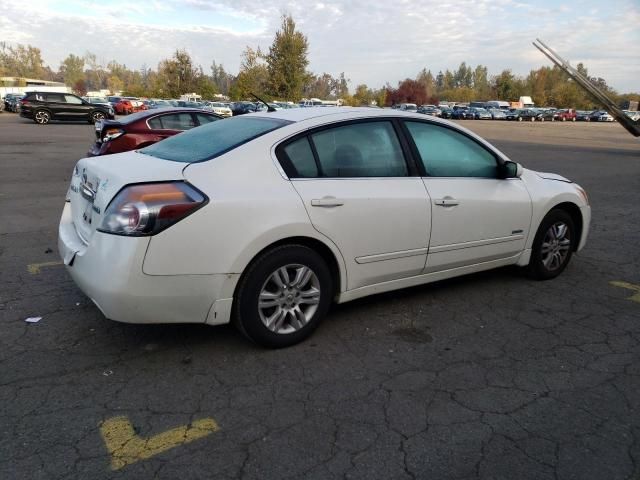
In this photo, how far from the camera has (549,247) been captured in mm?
4812

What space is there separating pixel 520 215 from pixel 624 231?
3.50 m

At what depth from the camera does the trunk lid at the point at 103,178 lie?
122 inches

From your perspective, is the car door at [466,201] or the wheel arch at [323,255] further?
the car door at [466,201]

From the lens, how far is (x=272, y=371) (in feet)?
10.4

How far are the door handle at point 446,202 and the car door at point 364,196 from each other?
0.33 ft

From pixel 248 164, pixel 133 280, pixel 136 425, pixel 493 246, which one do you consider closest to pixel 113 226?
pixel 133 280

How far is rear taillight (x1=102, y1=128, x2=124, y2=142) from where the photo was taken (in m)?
10.0

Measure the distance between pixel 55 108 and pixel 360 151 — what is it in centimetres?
2941

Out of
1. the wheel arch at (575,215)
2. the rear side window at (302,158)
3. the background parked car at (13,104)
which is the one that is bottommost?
the background parked car at (13,104)

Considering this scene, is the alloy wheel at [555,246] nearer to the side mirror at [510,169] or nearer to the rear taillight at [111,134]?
the side mirror at [510,169]

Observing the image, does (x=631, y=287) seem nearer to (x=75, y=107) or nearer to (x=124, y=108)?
(x=75, y=107)

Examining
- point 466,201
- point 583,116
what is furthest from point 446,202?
point 583,116

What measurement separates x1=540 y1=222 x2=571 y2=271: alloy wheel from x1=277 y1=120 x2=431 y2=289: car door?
155 cm

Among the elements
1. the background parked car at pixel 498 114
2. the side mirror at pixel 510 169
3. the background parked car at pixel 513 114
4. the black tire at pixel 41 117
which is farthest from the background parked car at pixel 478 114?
the side mirror at pixel 510 169
